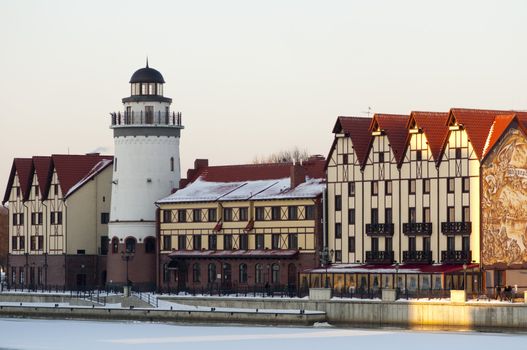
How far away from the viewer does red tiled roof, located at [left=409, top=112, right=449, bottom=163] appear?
5271 inches

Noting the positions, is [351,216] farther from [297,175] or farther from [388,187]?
[297,175]

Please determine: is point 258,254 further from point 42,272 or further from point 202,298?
point 42,272

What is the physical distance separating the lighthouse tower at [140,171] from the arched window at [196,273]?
14.8 feet

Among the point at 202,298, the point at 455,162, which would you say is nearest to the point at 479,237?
the point at 455,162

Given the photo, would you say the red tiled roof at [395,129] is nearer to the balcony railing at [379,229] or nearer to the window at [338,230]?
the balcony railing at [379,229]

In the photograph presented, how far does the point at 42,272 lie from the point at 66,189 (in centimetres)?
715

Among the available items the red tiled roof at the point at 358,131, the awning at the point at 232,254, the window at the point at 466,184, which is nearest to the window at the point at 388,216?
the red tiled roof at the point at 358,131

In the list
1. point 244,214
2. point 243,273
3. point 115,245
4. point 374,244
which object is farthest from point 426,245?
point 115,245

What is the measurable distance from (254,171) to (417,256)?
22872 millimetres

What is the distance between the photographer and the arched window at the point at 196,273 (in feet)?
489

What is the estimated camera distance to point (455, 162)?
132125 millimetres

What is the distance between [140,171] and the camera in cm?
15350

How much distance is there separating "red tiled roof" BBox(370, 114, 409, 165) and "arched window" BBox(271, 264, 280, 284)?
12.6 m

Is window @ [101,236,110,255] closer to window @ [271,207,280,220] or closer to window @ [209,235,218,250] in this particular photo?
window @ [209,235,218,250]
